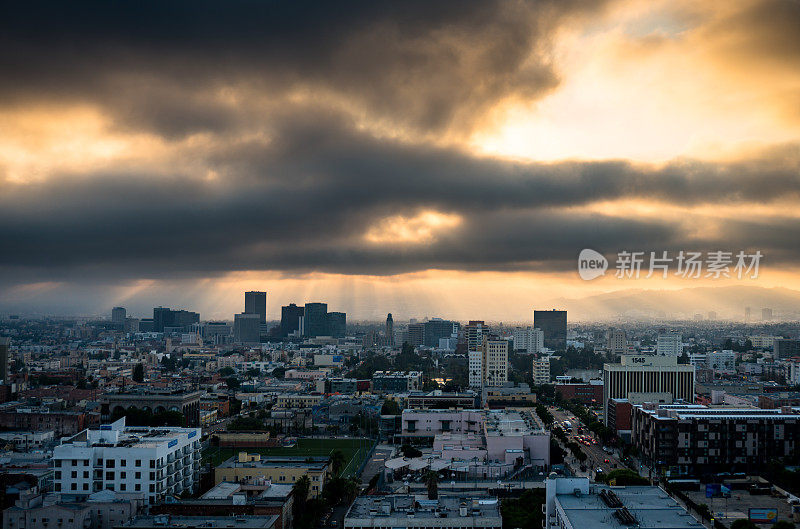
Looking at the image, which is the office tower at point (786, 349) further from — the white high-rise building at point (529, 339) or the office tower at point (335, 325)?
the office tower at point (335, 325)

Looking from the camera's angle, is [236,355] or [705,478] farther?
[236,355]

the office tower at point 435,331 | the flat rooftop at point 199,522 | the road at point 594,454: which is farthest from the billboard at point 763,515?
the office tower at point 435,331

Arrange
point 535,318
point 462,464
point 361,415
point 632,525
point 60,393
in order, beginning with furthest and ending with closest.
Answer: point 535,318, point 60,393, point 361,415, point 462,464, point 632,525

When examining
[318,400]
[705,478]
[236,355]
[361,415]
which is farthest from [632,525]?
[236,355]

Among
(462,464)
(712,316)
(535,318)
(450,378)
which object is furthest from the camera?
(712,316)

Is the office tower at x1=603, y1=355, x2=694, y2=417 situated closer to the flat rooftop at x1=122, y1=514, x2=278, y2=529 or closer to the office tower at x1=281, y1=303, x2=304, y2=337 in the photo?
the flat rooftop at x1=122, y1=514, x2=278, y2=529

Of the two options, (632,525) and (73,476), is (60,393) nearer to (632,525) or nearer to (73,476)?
(73,476)
